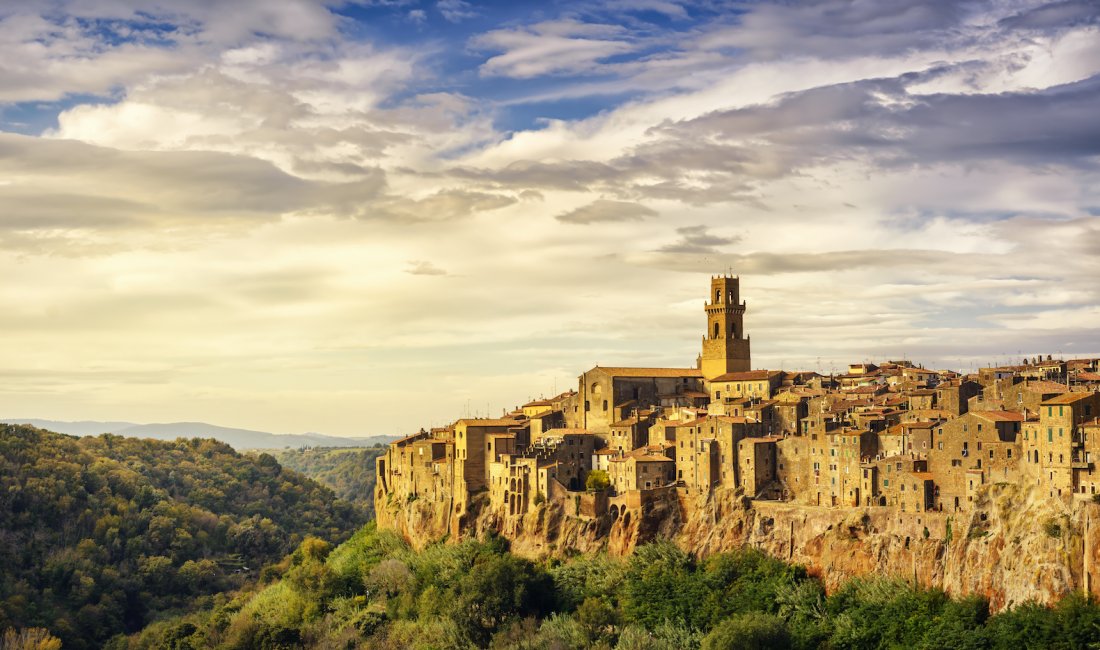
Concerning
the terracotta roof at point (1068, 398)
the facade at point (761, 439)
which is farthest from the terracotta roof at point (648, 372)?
the terracotta roof at point (1068, 398)

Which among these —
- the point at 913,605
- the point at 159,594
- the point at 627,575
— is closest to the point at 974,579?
the point at 913,605

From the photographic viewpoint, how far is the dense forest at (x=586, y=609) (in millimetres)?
62188

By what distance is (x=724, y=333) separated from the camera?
3863 inches

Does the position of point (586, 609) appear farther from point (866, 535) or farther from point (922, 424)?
point (922, 424)

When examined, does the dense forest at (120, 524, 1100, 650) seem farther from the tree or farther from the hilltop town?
the hilltop town

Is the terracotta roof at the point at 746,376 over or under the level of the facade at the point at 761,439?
over

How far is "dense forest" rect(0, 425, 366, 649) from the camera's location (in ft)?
347

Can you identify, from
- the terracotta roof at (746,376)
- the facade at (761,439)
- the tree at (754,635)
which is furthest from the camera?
the terracotta roof at (746,376)

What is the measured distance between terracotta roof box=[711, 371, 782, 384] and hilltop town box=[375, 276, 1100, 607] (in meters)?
0.22

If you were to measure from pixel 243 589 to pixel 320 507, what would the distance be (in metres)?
36.0

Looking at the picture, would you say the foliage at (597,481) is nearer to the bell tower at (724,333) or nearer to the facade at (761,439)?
the facade at (761,439)

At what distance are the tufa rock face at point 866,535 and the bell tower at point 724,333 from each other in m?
20.5

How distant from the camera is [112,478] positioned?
128500 millimetres

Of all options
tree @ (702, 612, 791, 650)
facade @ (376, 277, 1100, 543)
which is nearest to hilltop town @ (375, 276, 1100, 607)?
facade @ (376, 277, 1100, 543)
